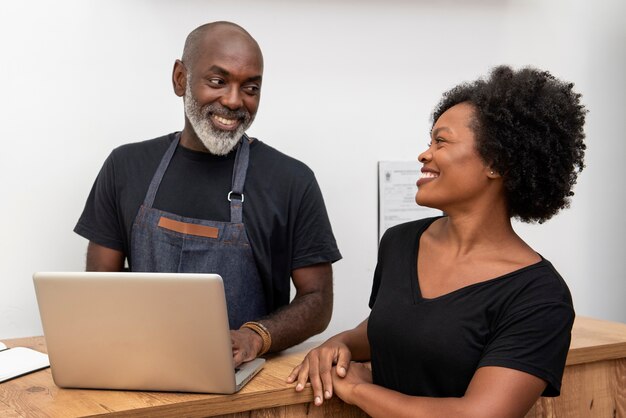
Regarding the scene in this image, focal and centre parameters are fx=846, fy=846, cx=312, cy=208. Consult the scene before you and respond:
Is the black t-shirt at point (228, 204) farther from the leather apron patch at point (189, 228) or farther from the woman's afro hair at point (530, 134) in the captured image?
the woman's afro hair at point (530, 134)

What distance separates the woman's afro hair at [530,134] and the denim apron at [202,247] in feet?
2.38

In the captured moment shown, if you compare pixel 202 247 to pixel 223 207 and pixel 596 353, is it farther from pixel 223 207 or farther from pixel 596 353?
pixel 596 353

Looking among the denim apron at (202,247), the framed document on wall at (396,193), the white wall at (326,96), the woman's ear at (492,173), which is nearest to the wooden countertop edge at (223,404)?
the denim apron at (202,247)

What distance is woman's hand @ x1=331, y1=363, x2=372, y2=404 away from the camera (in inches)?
71.6

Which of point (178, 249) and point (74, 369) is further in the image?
point (178, 249)

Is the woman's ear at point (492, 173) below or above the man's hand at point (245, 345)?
above

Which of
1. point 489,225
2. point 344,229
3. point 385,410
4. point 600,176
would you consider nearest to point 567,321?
point 489,225

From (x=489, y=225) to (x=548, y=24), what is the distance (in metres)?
1.76

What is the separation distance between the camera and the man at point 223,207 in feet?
7.28

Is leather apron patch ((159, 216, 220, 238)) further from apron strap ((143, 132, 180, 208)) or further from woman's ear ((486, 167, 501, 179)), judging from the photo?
woman's ear ((486, 167, 501, 179))

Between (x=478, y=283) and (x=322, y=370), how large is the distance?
40 centimetres

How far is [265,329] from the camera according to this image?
6.63 ft

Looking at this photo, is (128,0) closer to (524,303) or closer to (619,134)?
(524,303)

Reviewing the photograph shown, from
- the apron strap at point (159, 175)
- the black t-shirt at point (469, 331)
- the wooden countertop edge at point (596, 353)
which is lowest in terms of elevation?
the wooden countertop edge at point (596, 353)
